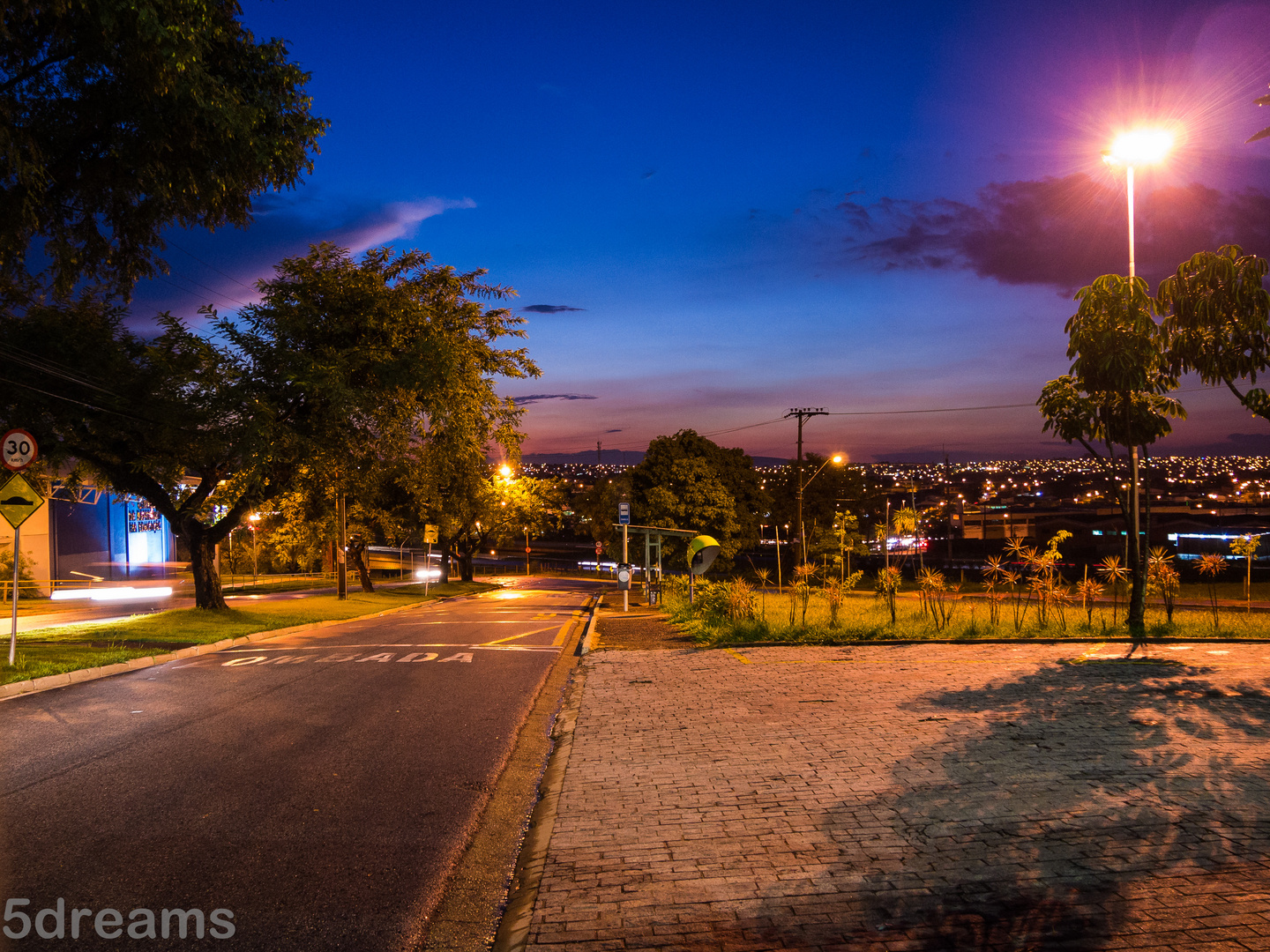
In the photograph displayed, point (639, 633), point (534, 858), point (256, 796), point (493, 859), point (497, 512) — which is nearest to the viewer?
point (534, 858)

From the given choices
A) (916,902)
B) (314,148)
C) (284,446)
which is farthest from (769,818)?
(284,446)

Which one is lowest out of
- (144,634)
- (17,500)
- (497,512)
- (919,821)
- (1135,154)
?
(144,634)

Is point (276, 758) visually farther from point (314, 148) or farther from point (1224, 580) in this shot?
point (1224, 580)

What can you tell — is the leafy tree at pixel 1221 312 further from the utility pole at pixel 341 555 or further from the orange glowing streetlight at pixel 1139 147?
the utility pole at pixel 341 555

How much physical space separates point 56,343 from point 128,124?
891 cm

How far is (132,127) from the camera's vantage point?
12.5 m

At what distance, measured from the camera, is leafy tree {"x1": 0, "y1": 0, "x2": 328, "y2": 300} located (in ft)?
34.6

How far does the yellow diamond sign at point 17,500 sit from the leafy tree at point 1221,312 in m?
16.5

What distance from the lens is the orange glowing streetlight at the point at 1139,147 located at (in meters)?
13.6

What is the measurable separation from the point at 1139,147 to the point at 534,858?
15203 millimetres

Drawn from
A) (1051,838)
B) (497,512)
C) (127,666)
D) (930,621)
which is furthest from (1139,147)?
(497,512)

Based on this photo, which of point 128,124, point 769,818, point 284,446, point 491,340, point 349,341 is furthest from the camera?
point 491,340

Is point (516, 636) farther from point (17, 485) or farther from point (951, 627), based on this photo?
point (17, 485)

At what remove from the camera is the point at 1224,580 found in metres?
49.2
